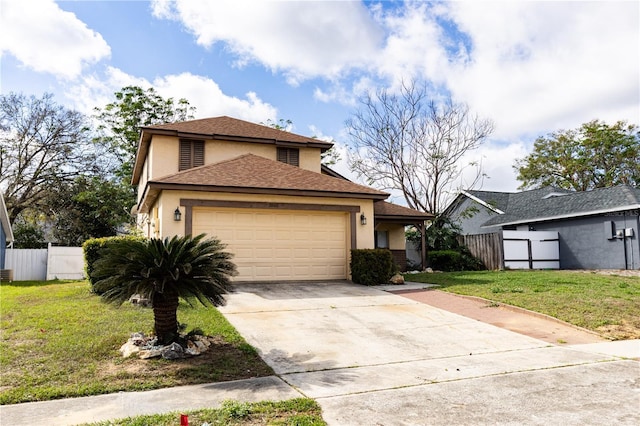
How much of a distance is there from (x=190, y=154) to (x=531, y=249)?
51.0ft

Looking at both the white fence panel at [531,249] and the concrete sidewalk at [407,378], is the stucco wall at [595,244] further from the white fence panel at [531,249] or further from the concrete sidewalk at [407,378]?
the concrete sidewalk at [407,378]

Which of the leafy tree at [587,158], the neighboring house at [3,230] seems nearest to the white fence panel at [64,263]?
the neighboring house at [3,230]

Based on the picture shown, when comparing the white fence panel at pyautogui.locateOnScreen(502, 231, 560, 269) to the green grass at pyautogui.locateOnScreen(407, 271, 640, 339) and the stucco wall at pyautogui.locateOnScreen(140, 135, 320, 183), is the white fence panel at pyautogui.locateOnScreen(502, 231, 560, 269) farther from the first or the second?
the stucco wall at pyautogui.locateOnScreen(140, 135, 320, 183)

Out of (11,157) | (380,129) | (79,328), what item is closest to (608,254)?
(380,129)

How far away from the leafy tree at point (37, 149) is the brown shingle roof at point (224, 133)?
12461 mm

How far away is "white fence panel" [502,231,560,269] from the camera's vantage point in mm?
19891

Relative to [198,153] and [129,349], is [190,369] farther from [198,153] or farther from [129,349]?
[198,153]

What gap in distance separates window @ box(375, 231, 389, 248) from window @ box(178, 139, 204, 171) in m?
8.76

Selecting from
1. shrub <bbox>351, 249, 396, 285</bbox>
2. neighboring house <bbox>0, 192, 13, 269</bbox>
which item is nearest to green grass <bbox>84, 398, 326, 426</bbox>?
shrub <bbox>351, 249, 396, 285</bbox>

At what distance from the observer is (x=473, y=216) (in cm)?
2841

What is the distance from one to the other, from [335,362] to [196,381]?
1.89 metres

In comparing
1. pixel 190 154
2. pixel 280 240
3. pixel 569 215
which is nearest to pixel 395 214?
pixel 280 240

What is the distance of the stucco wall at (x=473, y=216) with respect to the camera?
26.8m

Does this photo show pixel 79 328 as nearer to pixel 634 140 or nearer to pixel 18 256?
pixel 18 256
